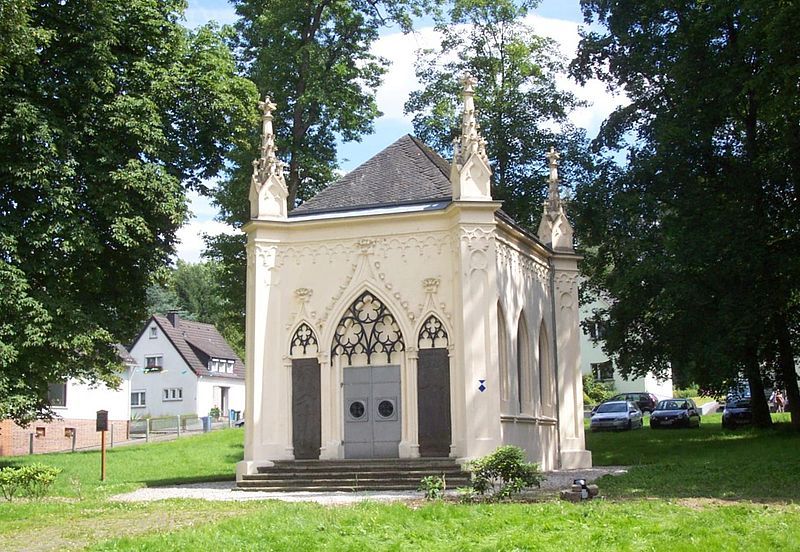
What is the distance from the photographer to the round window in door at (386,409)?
21750 mm

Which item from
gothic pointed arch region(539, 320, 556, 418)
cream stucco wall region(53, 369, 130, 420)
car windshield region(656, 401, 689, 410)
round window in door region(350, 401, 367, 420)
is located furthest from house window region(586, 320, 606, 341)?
cream stucco wall region(53, 369, 130, 420)

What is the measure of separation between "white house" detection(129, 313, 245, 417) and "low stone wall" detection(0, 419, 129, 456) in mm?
16925

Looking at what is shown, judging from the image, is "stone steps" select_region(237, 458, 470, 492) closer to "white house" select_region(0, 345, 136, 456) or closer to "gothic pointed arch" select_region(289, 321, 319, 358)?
"gothic pointed arch" select_region(289, 321, 319, 358)

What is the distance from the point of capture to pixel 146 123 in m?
25.5

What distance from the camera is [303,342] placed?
2230 cm

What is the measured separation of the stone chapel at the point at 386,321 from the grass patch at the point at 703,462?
3.85 meters

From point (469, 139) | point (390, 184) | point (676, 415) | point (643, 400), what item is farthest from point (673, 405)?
point (469, 139)

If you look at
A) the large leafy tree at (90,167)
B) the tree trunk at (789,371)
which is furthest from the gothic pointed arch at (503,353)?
the tree trunk at (789,371)

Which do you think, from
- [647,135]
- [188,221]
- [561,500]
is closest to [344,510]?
[561,500]

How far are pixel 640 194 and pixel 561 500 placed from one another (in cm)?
2017

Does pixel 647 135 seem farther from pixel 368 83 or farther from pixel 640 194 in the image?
pixel 368 83

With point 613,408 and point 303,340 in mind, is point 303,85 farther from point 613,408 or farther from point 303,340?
point 613,408

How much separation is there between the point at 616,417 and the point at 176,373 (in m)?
36.1

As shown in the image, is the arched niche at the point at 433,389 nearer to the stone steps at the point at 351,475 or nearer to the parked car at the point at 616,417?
the stone steps at the point at 351,475
